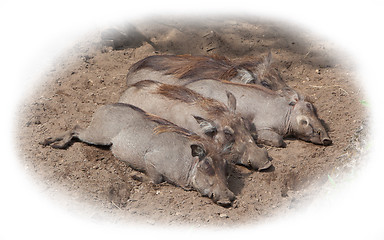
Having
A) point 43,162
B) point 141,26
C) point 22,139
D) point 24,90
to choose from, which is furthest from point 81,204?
point 141,26

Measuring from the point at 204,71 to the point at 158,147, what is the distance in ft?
6.77

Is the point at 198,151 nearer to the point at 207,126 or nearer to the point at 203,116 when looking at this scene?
the point at 207,126

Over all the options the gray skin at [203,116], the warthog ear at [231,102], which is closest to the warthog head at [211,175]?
the gray skin at [203,116]

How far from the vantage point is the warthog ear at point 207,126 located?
5586 mm

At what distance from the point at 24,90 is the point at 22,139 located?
1376mm

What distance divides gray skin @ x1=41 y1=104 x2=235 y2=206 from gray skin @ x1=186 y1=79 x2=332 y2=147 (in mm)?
1208

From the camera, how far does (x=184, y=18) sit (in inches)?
352

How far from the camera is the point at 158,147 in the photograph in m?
5.29

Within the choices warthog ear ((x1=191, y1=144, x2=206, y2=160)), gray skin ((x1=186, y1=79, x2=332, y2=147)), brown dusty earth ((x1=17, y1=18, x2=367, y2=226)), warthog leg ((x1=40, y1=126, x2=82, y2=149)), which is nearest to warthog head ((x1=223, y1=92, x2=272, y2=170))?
brown dusty earth ((x1=17, y1=18, x2=367, y2=226))

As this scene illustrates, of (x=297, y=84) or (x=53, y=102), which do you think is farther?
(x=297, y=84)

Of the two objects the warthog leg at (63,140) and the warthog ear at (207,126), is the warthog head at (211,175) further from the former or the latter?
the warthog leg at (63,140)

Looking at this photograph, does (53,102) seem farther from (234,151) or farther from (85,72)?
(234,151)

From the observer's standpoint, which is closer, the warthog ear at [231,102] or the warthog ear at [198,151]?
the warthog ear at [198,151]

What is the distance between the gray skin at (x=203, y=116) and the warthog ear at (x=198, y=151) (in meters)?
0.39
